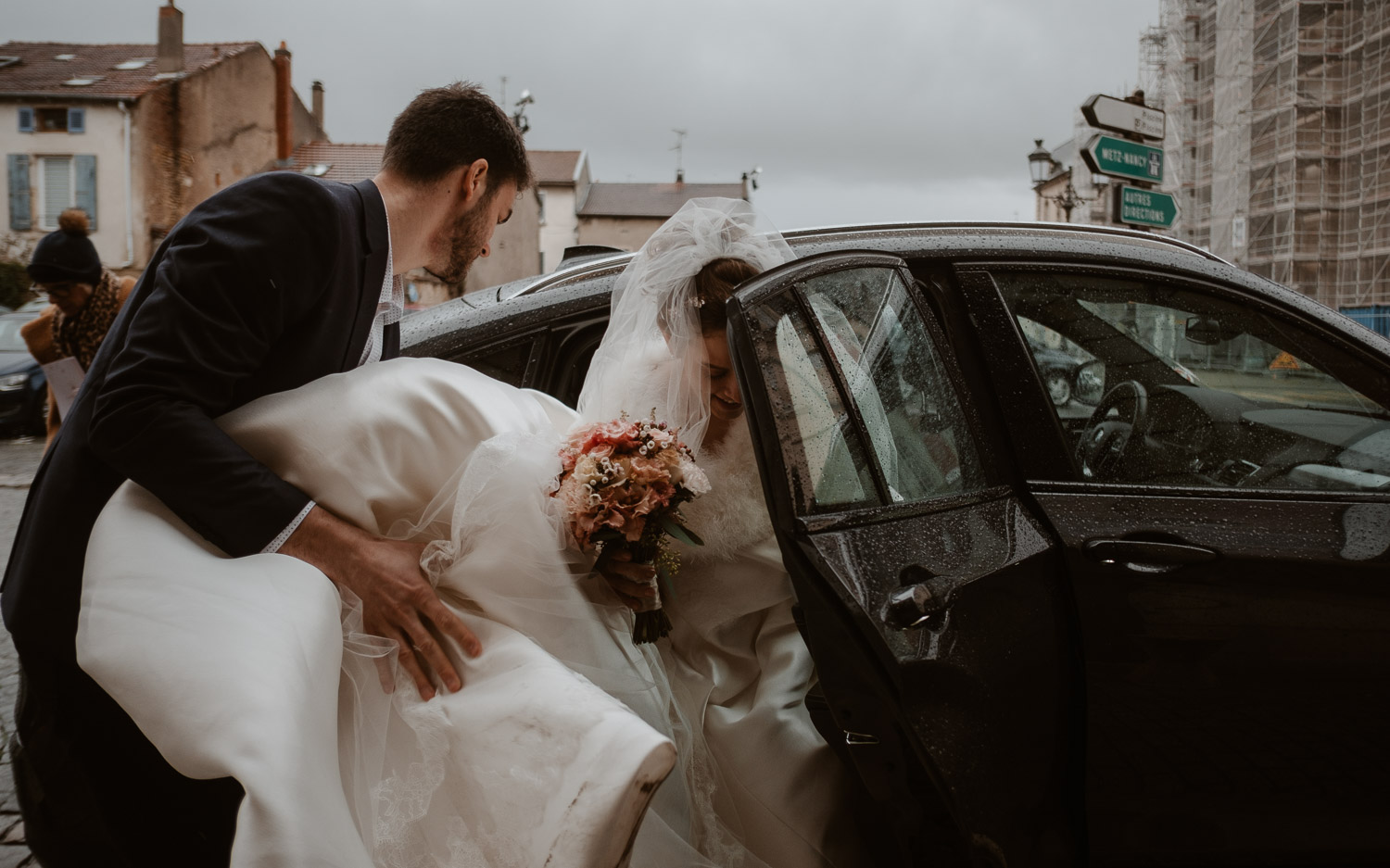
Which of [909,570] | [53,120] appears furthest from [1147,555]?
[53,120]

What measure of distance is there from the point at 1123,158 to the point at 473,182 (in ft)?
22.5

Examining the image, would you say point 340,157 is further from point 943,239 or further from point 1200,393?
point 1200,393

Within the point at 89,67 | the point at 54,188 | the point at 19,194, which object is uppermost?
the point at 89,67

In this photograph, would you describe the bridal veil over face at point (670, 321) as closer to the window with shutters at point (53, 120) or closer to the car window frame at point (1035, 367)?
the car window frame at point (1035, 367)

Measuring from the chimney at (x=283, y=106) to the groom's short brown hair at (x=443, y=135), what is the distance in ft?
91.8

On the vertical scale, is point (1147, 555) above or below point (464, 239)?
below

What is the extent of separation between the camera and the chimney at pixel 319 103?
116 feet

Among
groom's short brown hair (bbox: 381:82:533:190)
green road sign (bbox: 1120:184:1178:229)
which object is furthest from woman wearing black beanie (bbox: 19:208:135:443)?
green road sign (bbox: 1120:184:1178:229)

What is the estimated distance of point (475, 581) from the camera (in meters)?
1.84

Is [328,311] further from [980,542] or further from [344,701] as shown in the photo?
[980,542]

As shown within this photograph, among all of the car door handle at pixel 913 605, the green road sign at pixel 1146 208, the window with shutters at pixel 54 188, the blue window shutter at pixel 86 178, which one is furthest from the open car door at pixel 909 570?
the window with shutters at pixel 54 188

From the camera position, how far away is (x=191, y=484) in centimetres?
164

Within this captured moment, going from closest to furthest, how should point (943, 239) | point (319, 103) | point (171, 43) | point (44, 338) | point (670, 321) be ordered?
point (943, 239) → point (670, 321) → point (44, 338) → point (171, 43) → point (319, 103)

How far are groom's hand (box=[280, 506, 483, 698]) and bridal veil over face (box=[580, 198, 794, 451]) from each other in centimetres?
78
